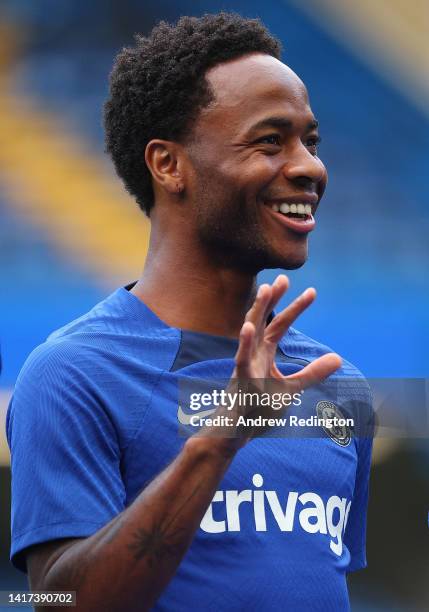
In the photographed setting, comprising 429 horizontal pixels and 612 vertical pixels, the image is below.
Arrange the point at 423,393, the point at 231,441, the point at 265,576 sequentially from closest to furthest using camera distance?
the point at 231,441 → the point at 265,576 → the point at 423,393

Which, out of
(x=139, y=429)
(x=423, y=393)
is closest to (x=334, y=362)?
Result: (x=139, y=429)

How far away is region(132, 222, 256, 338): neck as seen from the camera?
1.69 meters

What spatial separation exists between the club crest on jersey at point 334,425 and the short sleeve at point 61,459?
42 cm

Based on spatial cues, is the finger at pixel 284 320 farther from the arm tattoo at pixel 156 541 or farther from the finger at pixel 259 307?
the arm tattoo at pixel 156 541

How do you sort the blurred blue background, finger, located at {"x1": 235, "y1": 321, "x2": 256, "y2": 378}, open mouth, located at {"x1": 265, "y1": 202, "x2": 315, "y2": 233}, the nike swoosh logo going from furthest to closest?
1. the blurred blue background
2. open mouth, located at {"x1": 265, "y1": 202, "x2": 315, "y2": 233}
3. the nike swoosh logo
4. finger, located at {"x1": 235, "y1": 321, "x2": 256, "y2": 378}

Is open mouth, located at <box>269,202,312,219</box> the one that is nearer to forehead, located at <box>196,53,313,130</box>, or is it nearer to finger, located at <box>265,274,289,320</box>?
forehead, located at <box>196,53,313,130</box>

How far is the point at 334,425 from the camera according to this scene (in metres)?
1.69

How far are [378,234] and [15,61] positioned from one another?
1.37 metres

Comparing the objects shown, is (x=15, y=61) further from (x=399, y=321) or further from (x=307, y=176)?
A: (x=307, y=176)

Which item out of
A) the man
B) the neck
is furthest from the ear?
the neck

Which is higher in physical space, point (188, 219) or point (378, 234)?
point (378, 234)

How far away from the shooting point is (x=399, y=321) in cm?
307

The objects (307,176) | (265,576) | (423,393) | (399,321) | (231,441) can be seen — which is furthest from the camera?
(399,321)

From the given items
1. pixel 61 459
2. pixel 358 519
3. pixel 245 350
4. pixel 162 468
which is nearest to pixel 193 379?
pixel 162 468
